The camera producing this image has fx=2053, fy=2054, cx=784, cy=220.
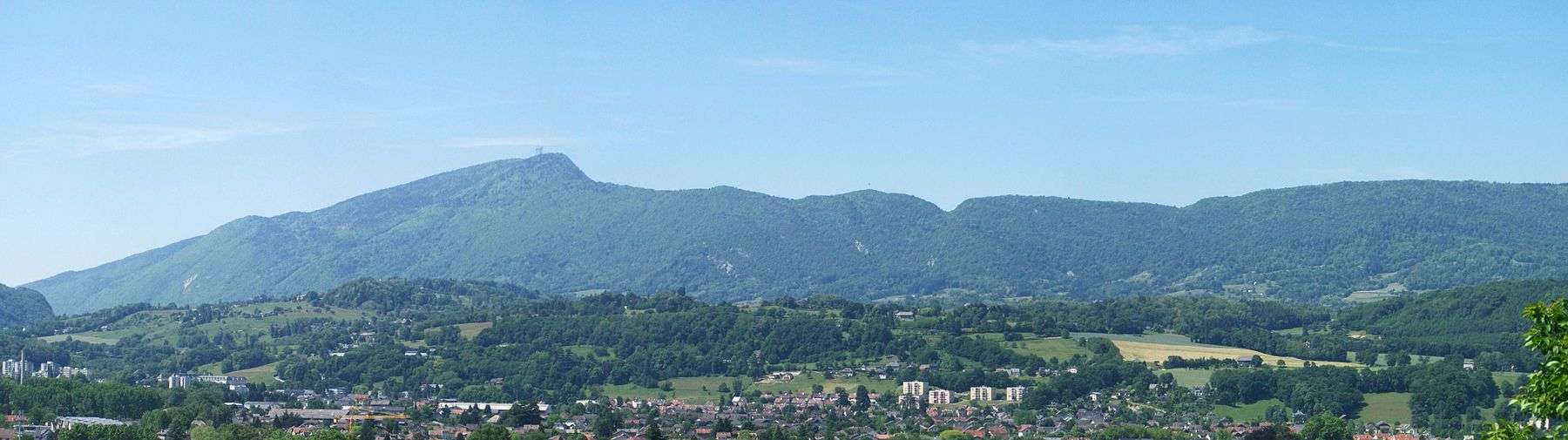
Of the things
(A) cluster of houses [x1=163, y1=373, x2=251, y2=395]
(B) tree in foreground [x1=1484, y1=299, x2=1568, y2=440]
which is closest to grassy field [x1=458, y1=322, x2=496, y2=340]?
(A) cluster of houses [x1=163, y1=373, x2=251, y2=395]

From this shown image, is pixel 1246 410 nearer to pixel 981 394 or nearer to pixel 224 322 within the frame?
pixel 981 394

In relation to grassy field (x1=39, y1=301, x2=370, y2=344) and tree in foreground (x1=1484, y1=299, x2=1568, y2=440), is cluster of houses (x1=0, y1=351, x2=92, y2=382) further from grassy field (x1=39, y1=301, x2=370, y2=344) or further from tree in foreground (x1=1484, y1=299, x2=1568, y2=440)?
tree in foreground (x1=1484, y1=299, x2=1568, y2=440)

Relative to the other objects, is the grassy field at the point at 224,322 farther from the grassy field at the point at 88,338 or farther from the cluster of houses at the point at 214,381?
the cluster of houses at the point at 214,381

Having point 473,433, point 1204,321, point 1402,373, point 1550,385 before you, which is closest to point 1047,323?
point 1204,321

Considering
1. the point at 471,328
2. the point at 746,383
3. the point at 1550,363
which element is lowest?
the point at 746,383

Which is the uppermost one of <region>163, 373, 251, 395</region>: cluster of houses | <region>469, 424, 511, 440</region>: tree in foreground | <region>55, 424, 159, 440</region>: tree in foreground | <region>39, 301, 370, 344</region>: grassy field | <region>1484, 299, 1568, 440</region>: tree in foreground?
<region>39, 301, 370, 344</region>: grassy field

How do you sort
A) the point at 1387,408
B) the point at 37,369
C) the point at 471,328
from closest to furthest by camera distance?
the point at 1387,408, the point at 37,369, the point at 471,328

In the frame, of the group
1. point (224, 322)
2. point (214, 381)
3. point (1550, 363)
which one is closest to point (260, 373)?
point (214, 381)
